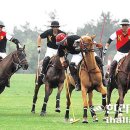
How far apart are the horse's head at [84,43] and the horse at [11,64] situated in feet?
15.3

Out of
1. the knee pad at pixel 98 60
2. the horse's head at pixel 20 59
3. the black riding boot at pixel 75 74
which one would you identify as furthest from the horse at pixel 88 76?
the horse's head at pixel 20 59

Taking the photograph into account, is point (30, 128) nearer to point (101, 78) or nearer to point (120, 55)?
point (101, 78)

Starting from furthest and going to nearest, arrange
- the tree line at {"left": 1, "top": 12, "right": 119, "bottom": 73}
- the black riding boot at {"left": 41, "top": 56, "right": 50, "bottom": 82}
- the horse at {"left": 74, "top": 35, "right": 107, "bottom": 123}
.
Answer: the tree line at {"left": 1, "top": 12, "right": 119, "bottom": 73}
the black riding boot at {"left": 41, "top": 56, "right": 50, "bottom": 82}
the horse at {"left": 74, "top": 35, "right": 107, "bottom": 123}

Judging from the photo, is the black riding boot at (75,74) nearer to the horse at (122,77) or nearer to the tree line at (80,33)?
the horse at (122,77)

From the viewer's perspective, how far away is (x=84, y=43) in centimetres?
1692

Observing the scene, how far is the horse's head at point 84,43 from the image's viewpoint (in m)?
16.9

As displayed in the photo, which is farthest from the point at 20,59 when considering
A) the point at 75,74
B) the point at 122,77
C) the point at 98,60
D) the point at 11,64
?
the point at 122,77

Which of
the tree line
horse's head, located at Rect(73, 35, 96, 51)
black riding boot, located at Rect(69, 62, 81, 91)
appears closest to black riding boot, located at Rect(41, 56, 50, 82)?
black riding boot, located at Rect(69, 62, 81, 91)

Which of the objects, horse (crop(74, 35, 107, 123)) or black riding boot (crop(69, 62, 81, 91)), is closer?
horse (crop(74, 35, 107, 123))

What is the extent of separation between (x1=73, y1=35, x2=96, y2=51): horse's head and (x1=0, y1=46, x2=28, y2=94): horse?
4.65 meters

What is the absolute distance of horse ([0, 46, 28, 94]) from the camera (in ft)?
69.7

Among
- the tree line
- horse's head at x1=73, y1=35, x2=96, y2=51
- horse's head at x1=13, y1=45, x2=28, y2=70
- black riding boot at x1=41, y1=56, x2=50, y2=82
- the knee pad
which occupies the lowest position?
the tree line

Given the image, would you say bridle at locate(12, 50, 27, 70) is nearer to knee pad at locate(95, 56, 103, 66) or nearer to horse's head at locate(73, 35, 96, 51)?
knee pad at locate(95, 56, 103, 66)

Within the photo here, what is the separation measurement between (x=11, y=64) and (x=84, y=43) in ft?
16.9
